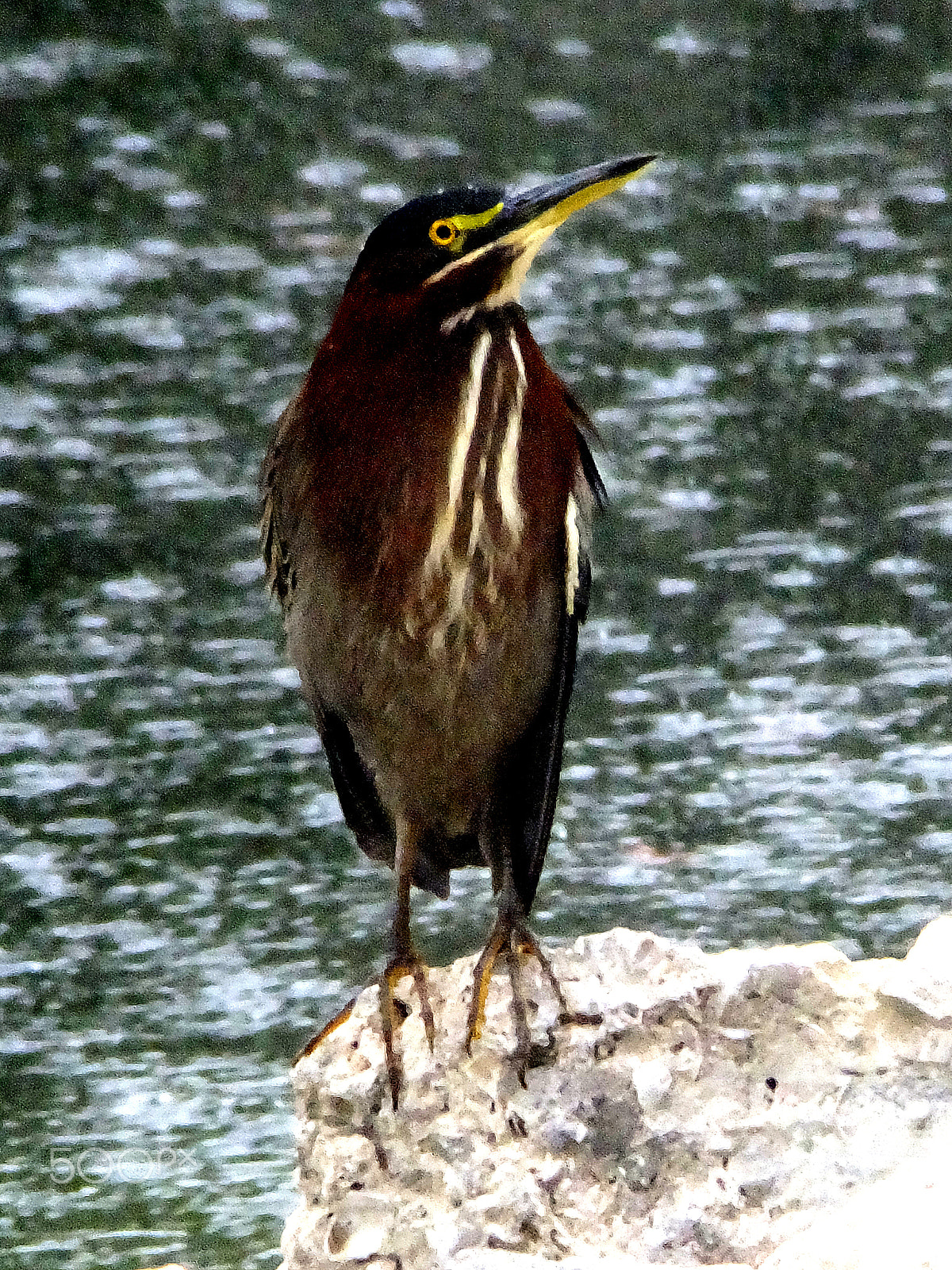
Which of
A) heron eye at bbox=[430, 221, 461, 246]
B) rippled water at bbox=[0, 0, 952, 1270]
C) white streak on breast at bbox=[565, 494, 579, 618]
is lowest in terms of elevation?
rippled water at bbox=[0, 0, 952, 1270]

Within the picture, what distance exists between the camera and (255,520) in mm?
2873

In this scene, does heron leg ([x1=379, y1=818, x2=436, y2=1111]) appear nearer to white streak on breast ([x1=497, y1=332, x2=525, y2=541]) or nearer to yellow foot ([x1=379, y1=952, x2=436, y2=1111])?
yellow foot ([x1=379, y1=952, x2=436, y2=1111])

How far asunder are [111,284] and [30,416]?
0.85ft

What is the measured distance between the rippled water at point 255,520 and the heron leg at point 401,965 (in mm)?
544

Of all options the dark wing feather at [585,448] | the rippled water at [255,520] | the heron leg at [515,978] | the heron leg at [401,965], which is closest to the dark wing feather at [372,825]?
the heron leg at [401,965]

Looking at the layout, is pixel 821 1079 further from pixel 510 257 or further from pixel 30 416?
pixel 30 416

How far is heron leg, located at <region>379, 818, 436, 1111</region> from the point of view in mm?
1568

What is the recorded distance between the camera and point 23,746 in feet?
8.87

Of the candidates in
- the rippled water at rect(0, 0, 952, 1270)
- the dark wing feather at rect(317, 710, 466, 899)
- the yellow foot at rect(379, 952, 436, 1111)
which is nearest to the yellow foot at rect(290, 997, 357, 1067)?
the yellow foot at rect(379, 952, 436, 1111)

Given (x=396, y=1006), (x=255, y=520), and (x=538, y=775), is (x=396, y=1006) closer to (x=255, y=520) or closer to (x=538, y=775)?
(x=538, y=775)

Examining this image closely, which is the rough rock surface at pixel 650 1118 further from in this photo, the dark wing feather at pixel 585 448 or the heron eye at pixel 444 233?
the heron eye at pixel 444 233

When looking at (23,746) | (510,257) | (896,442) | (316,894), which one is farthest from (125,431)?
(510,257)

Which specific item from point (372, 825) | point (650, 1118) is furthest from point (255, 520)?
point (650, 1118)

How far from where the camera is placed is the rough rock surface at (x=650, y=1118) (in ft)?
4.87
